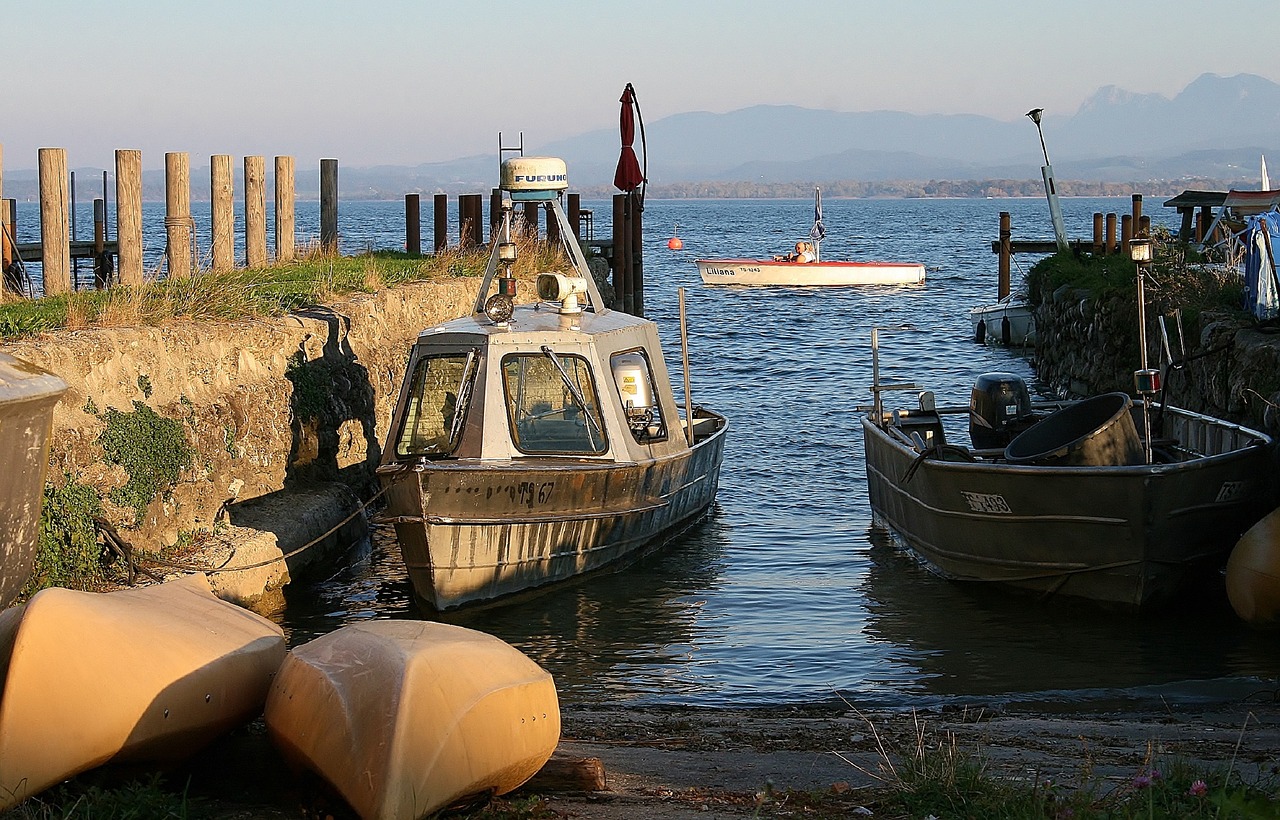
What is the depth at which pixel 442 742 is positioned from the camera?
17.1ft

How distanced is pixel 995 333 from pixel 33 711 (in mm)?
29235

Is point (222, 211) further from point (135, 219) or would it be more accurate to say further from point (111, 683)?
point (111, 683)

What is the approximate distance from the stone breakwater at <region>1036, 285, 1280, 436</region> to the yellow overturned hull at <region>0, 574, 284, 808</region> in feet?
25.8

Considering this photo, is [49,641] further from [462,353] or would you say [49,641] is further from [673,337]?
[673,337]

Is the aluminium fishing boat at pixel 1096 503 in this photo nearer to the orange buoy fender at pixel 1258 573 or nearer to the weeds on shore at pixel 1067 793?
the orange buoy fender at pixel 1258 573

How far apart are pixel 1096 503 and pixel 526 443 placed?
409 centimetres

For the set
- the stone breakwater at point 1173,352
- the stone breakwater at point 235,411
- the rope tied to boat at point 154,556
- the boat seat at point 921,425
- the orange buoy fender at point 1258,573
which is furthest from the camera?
the boat seat at point 921,425

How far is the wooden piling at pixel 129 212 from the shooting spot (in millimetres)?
13641

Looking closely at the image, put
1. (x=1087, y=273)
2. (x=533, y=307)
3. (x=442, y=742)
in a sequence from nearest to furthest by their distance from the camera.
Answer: (x=442, y=742) < (x=533, y=307) < (x=1087, y=273)

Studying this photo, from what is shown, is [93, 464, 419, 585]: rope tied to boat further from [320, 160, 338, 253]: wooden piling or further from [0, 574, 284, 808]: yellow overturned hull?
[320, 160, 338, 253]: wooden piling

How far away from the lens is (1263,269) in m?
13.0

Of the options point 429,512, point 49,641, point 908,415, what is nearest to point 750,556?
point 908,415

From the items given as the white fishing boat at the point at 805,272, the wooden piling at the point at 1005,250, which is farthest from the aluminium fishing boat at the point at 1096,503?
the white fishing boat at the point at 805,272

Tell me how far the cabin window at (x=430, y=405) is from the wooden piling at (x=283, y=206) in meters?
6.96
